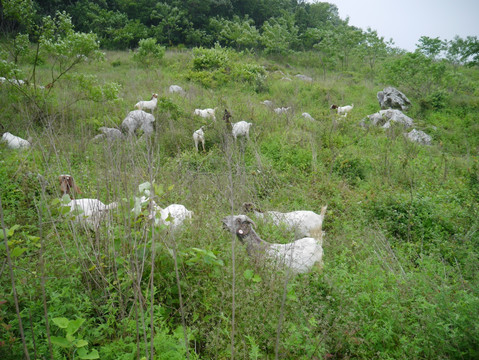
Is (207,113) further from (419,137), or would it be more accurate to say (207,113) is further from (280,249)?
(419,137)

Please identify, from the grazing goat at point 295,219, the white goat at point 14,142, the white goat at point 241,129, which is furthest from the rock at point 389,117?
the white goat at point 14,142

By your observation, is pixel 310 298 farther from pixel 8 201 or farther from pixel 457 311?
pixel 8 201

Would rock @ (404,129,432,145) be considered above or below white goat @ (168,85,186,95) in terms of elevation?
below

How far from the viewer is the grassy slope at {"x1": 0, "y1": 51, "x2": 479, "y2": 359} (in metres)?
2.07

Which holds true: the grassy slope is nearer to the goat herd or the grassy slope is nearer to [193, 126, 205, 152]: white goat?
the goat herd

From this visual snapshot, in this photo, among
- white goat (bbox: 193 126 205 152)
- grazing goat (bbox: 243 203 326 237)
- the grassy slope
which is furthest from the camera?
white goat (bbox: 193 126 205 152)

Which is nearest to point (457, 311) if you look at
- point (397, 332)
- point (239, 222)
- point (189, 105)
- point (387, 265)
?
point (397, 332)

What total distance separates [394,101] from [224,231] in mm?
10550

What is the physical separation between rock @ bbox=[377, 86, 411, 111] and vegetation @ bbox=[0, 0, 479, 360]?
1.29 ft

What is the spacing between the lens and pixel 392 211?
4500 millimetres

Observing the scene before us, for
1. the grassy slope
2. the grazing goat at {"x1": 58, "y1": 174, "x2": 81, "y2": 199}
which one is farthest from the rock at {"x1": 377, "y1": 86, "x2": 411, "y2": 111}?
the grazing goat at {"x1": 58, "y1": 174, "x2": 81, "y2": 199}

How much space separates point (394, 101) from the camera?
11.0 metres

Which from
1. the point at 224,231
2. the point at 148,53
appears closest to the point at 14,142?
the point at 224,231

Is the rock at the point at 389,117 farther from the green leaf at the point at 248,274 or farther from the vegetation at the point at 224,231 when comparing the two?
the green leaf at the point at 248,274
